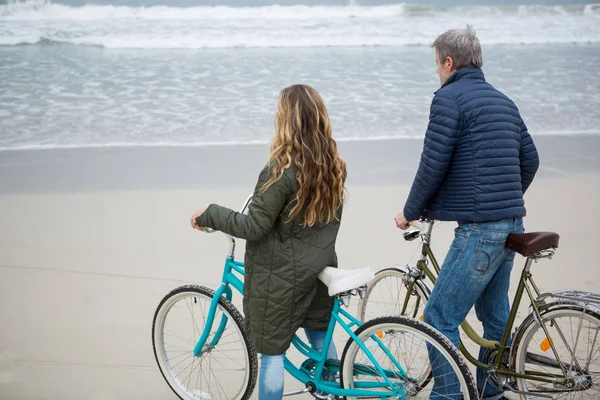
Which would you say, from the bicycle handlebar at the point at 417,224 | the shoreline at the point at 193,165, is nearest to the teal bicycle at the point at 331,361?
the bicycle handlebar at the point at 417,224

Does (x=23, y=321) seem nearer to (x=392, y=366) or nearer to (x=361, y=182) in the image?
(x=392, y=366)

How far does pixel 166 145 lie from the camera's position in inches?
351

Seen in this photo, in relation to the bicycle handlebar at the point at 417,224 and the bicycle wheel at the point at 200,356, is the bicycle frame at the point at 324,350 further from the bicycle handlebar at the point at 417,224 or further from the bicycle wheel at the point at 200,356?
the bicycle handlebar at the point at 417,224

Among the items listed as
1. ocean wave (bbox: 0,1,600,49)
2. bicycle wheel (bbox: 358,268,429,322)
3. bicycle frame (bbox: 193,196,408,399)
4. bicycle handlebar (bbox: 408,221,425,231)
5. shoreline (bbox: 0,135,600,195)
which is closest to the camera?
bicycle frame (bbox: 193,196,408,399)

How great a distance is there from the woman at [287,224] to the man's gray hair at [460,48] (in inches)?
23.2

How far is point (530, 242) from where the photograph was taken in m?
2.92

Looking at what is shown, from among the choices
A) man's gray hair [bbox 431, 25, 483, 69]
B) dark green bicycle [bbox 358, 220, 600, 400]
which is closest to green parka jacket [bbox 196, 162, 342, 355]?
dark green bicycle [bbox 358, 220, 600, 400]

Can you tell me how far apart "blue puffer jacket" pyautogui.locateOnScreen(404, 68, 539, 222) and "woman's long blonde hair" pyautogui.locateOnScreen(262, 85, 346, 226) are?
1.44 feet

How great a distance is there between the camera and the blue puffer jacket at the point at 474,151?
9.66 feet

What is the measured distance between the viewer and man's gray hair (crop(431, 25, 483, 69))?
302 centimetres

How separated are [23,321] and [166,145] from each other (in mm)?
4589

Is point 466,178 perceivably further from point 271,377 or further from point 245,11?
point 245,11

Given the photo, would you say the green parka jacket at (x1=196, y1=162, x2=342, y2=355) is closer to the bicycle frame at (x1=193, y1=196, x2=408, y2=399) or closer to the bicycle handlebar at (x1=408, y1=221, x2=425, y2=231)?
the bicycle frame at (x1=193, y1=196, x2=408, y2=399)

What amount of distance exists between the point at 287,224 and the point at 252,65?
44.6 ft
